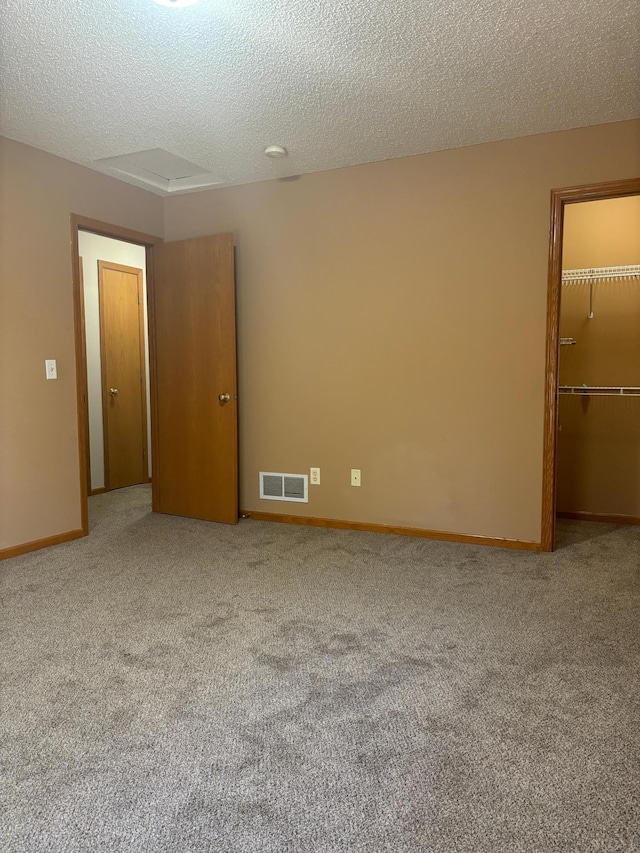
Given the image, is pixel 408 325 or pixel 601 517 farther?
pixel 601 517

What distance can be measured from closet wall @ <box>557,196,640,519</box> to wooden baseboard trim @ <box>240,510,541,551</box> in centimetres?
106

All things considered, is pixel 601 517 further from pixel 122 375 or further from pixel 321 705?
pixel 122 375

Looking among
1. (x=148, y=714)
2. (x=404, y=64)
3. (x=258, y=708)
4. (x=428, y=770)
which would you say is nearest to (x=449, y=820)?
(x=428, y=770)

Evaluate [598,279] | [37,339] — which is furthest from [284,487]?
[598,279]

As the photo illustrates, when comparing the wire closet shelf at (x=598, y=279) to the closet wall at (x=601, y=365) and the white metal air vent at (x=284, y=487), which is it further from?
the white metal air vent at (x=284, y=487)

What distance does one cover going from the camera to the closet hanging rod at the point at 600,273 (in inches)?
159

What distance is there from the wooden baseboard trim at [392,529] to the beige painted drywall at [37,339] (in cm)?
134

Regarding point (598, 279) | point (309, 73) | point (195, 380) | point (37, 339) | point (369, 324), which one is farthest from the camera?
point (195, 380)

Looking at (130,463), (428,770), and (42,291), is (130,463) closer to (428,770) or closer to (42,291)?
(42,291)

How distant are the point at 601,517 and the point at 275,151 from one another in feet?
11.2

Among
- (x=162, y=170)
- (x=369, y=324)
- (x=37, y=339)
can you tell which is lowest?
(x=37, y=339)

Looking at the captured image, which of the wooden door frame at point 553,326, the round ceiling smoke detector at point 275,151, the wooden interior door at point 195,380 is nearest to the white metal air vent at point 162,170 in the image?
the wooden interior door at point 195,380

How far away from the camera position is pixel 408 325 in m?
3.74

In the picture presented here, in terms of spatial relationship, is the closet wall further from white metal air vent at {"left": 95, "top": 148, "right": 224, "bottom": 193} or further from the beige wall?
white metal air vent at {"left": 95, "top": 148, "right": 224, "bottom": 193}
